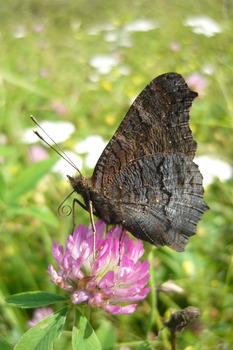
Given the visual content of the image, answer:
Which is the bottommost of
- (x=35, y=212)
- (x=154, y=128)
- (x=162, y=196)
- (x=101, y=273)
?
(x=101, y=273)

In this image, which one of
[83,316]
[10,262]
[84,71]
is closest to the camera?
[83,316]

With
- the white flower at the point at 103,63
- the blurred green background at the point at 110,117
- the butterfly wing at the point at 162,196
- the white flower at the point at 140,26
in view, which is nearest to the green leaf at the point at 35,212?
the blurred green background at the point at 110,117

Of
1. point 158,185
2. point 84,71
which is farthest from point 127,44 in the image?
point 158,185

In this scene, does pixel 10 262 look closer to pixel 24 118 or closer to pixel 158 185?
pixel 158 185

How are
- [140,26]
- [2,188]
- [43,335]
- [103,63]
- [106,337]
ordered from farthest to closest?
[140,26], [103,63], [2,188], [106,337], [43,335]

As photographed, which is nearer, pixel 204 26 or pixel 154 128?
pixel 154 128

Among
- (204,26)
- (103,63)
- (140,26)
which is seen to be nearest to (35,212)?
(204,26)

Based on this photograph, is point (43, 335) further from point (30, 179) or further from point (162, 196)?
point (30, 179)
